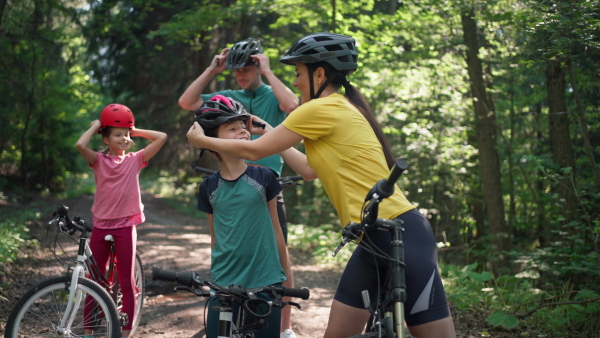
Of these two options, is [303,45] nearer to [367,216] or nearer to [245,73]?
[367,216]

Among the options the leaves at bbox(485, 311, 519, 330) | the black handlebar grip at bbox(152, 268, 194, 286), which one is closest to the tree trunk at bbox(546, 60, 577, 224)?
the leaves at bbox(485, 311, 519, 330)

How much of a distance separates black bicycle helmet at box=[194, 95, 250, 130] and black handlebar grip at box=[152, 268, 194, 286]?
115 cm

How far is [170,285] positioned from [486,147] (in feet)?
22.0

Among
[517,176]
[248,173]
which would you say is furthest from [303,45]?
[517,176]

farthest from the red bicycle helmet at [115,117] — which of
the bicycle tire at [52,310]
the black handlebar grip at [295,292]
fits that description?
the black handlebar grip at [295,292]

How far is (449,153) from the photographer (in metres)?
12.3

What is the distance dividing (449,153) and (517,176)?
2649mm

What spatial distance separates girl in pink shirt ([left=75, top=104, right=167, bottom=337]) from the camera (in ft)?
16.6

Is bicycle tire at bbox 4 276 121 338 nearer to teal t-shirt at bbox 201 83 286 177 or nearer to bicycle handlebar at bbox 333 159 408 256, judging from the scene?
teal t-shirt at bbox 201 83 286 177

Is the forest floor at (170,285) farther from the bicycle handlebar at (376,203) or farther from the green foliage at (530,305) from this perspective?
the bicycle handlebar at (376,203)

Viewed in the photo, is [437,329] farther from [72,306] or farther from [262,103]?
[262,103]

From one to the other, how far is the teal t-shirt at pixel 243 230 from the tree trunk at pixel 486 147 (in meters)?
8.38

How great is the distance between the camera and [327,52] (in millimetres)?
3172

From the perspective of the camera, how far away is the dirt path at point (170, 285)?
6191 mm
